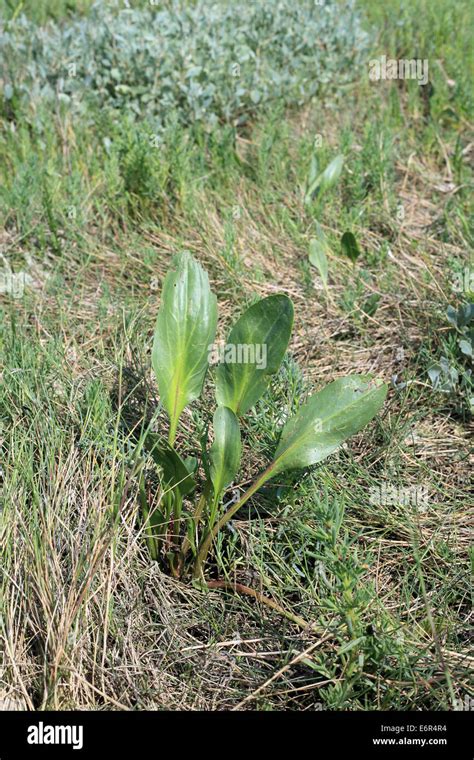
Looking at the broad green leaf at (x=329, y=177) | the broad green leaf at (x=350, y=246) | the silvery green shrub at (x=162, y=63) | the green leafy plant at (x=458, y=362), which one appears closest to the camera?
the green leafy plant at (x=458, y=362)

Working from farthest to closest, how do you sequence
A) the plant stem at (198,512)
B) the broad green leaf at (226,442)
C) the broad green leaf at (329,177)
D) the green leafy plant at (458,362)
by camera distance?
1. the broad green leaf at (329,177)
2. the green leafy plant at (458,362)
3. the plant stem at (198,512)
4. the broad green leaf at (226,442)

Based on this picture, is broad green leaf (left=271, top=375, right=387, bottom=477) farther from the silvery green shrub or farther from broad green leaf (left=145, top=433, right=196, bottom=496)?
the silvery green shrub

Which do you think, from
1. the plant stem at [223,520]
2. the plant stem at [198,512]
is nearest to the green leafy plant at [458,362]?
the plant stem at [223,520]

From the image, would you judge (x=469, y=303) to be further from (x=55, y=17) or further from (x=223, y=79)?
(x=55, y=17)

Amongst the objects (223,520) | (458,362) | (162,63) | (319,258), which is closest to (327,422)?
(223,520)

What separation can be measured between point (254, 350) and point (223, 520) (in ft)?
1.55

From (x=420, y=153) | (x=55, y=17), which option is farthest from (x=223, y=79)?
(x=55, y=17)

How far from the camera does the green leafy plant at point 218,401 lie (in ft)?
6.77

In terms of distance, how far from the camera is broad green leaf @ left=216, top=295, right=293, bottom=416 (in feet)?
6.95

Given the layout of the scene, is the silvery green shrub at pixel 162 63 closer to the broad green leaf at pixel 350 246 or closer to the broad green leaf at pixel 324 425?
the broad green leaf at pixel 350 246

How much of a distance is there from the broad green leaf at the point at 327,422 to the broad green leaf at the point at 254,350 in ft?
0.54

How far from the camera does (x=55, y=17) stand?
5090mm

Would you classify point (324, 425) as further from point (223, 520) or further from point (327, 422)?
point (223, 520)

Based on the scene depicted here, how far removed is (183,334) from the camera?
215cm
